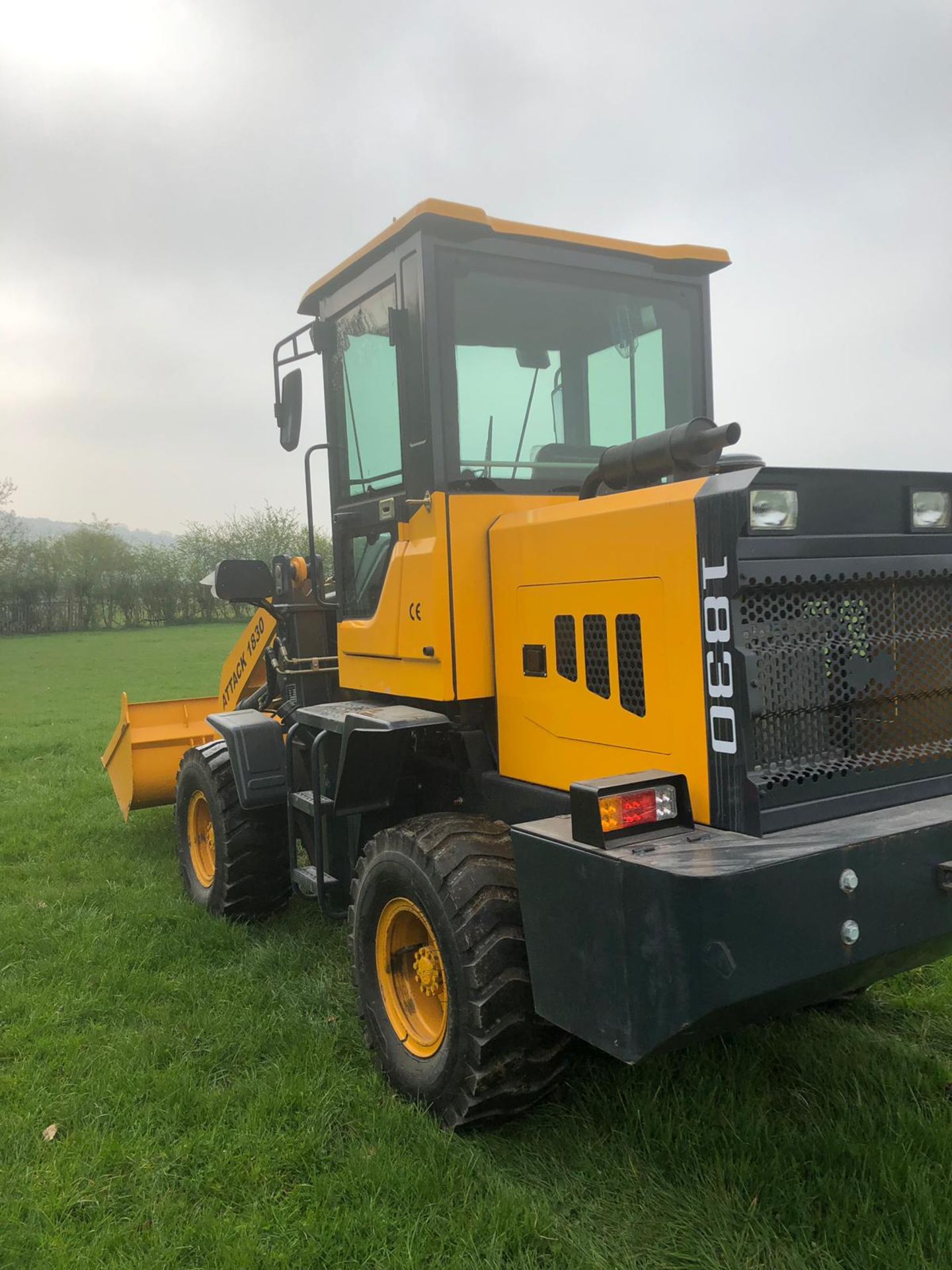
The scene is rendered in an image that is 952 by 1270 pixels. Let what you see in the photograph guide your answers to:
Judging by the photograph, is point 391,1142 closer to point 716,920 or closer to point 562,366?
point 716,920

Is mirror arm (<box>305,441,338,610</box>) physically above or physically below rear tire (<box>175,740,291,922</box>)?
above

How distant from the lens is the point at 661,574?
9.08 feet

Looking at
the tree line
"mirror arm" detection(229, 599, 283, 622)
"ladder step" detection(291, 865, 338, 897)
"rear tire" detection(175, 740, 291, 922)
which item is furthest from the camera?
the tree line

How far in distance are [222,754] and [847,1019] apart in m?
3.17

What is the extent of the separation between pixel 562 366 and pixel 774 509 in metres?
1.54

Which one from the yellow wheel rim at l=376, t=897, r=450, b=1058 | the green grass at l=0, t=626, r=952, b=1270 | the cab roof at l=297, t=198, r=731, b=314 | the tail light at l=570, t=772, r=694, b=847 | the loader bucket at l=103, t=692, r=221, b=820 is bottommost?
the green grass at l=0, t=626, r=952, b=1270

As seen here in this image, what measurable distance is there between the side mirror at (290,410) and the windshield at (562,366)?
0.95 metres

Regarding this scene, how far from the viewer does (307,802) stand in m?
4.31

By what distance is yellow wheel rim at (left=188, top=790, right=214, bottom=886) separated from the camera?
557 cm

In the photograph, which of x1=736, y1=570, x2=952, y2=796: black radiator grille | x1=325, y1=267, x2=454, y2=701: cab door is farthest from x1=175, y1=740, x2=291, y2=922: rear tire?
x1=736, y1=570, x2=952, y2=796: black radiator grille

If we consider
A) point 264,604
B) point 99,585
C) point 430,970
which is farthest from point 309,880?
point 99,585

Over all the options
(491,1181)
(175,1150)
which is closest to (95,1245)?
(175,1150)

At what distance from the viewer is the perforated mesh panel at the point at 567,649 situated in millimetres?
3145

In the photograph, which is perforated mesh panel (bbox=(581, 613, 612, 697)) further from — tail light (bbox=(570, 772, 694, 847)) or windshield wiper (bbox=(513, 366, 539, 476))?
windshield wiper (bbox=(513, 366, 539, 476))
